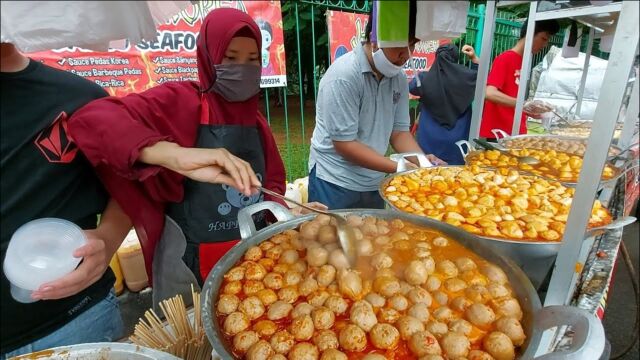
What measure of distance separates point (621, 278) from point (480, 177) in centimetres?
339

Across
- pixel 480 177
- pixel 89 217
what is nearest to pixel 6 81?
pixel 89 217

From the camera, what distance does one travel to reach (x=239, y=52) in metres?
1.76

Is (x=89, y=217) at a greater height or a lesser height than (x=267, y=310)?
greater

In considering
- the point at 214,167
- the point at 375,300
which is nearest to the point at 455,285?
the point at 375,300

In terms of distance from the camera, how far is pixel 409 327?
1023mm

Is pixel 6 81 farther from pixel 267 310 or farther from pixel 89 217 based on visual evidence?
pixel 267 310

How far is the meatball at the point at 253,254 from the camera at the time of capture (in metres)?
1.33

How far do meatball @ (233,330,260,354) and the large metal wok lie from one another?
0.03m

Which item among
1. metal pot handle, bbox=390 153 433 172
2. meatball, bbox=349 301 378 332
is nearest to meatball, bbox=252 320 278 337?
meatball, bbox=349 301 378 332

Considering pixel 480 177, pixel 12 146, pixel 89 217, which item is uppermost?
pixel 12 146

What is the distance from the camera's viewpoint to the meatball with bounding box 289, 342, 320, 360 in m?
0.95

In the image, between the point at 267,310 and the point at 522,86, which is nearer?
the point at 267,310

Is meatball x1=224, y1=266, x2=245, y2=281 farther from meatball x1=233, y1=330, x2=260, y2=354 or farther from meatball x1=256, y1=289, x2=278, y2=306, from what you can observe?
meatball x1=233, y1=330, x2=260, y2=354

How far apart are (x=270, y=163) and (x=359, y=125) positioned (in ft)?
2.71
